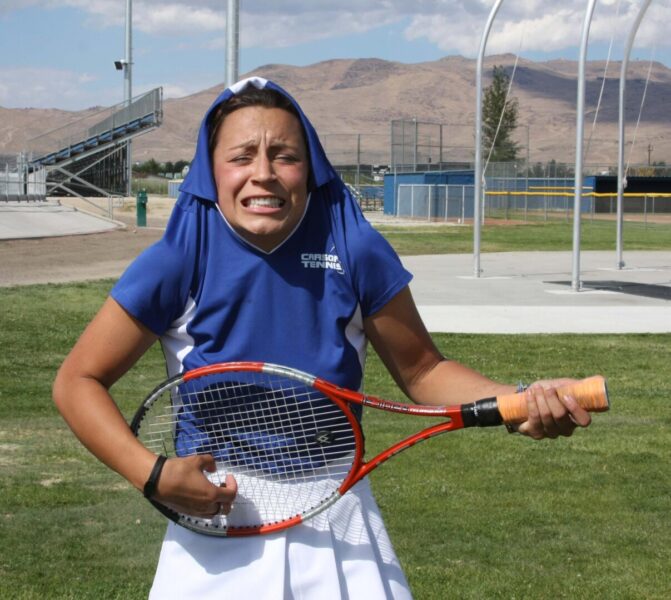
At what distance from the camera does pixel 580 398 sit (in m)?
2.53

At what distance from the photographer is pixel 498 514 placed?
6352 mm

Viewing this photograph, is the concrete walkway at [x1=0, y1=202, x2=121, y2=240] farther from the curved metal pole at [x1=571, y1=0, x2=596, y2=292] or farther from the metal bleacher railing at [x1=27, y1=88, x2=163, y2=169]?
the curved metal pole at [x1=571, y1=0, x2=596, y2=292]

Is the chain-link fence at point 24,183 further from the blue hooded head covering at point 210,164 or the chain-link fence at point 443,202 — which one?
the blue hooded head covering at point 210,164

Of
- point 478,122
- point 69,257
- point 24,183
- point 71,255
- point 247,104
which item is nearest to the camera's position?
point 247,104

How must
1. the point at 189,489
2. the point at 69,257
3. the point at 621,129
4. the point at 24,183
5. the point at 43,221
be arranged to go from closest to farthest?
the point at 189,489
the point at 621,129
the point at 69,257
the point at 43,221
the point at 24,183

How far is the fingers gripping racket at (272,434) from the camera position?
8.52 ft

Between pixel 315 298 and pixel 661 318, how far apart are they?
499 inches

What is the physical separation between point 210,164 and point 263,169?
15 cm

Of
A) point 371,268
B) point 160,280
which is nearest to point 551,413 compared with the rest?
point 371,268

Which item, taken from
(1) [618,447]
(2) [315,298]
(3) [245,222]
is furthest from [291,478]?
(1) [618,447]

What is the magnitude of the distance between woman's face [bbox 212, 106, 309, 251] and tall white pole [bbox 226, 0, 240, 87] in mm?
10258

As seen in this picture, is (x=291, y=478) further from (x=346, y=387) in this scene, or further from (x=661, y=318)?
(x=661, y=318)

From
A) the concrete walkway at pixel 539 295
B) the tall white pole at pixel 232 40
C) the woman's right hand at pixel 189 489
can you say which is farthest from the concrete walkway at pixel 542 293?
the woman's right hand at pixel 189 489

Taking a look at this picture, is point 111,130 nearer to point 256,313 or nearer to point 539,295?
point 539,295
